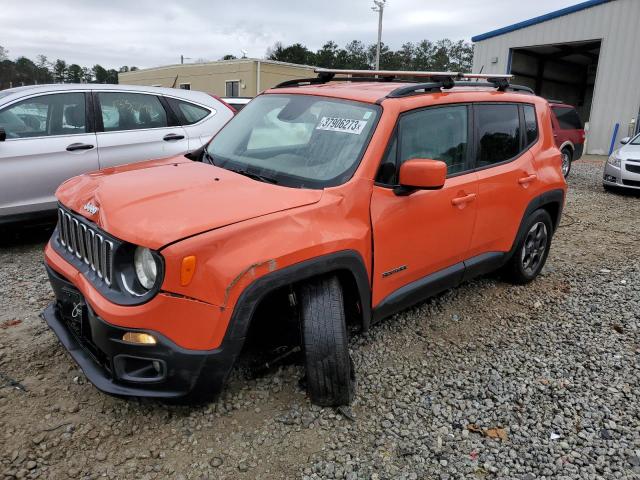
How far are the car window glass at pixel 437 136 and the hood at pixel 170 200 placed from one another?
79 cm

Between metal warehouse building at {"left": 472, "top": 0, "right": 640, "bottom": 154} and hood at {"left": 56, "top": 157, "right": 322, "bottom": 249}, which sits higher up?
metal warehouse building at {"left": 472, "top": 0, "right": 640, "bottom": 154}

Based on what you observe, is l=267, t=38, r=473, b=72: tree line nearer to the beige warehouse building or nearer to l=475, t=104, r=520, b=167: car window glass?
the beige warehouse building

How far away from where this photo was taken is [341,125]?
307cm

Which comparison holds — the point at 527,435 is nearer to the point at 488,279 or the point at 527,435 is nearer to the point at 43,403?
the point at 488,279

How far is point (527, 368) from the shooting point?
3297 mm

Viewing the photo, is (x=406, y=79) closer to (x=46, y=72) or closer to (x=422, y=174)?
(x=422, y=174)

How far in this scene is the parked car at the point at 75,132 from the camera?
4.87m

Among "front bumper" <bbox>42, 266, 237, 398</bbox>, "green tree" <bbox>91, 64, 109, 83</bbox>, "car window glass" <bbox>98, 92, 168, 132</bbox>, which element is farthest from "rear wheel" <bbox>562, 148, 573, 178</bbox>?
"green tree" <bbox>91, 64, 109, 83</bbox>

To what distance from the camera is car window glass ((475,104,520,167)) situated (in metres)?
3.74

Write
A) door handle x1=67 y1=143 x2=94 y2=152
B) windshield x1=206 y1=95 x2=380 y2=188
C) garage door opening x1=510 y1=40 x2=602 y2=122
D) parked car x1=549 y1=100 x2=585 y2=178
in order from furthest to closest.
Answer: garage door opening x1=510 y1=40 x2=602 y2=122 → parked car x1=549 y1=100 x2=585 y2=178 → door handle x1=67 y1=143 x2=94 y2=152 → windshield x1=206 y1=95 x2=380 y2=188

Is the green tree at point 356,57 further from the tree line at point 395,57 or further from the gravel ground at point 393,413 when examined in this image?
the gravel ground at point 393,413

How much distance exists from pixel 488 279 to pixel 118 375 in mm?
3556

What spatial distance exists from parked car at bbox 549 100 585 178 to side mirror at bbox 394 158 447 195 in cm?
949

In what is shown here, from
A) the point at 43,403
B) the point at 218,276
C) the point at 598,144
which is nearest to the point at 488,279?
the point at 218,276
